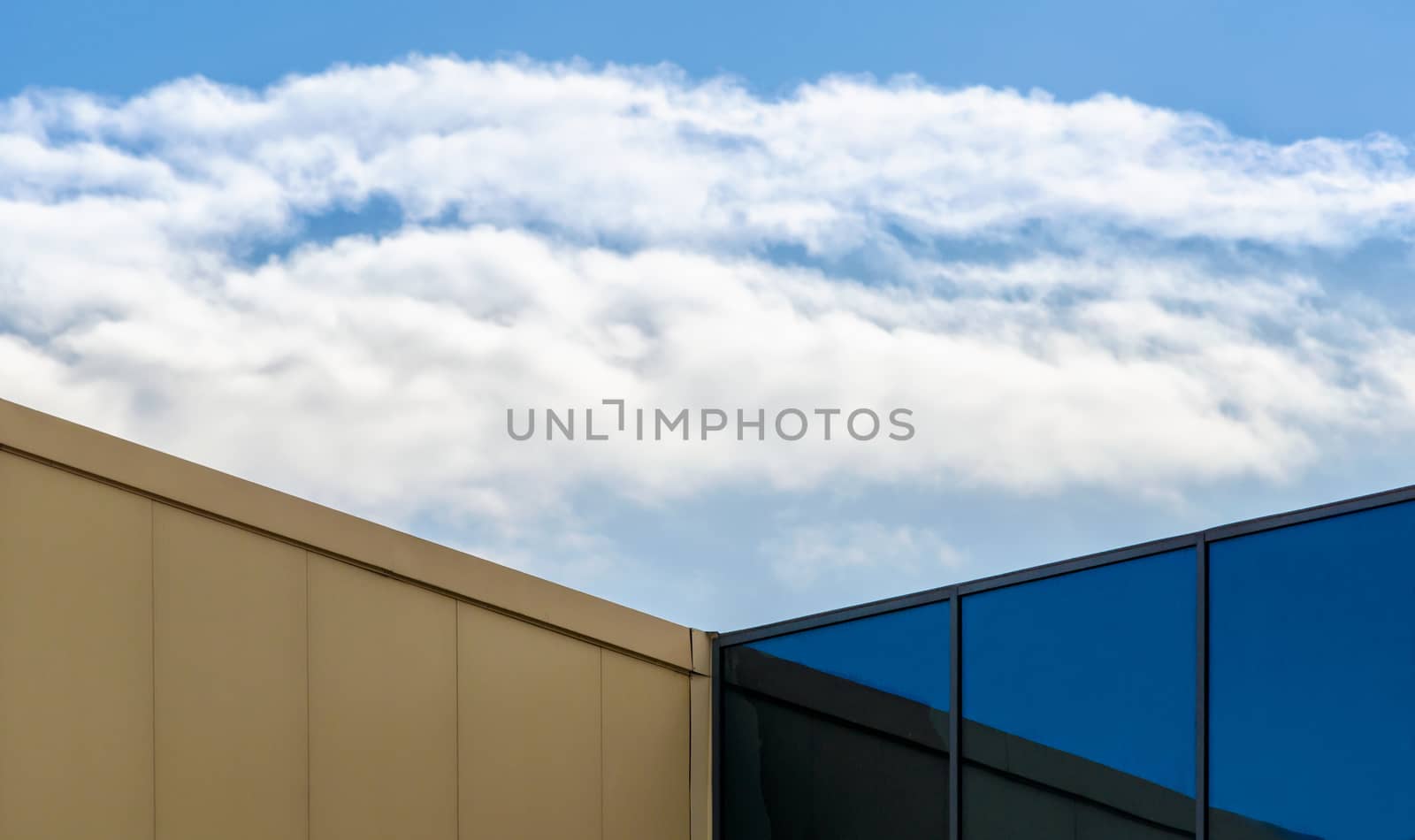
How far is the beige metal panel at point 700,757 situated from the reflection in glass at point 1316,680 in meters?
4.63

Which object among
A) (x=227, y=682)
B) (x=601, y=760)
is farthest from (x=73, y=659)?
(x=601, y=760)

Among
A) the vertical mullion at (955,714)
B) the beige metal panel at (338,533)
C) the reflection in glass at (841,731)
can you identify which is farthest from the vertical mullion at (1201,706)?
the beige metal panel at (338,533)

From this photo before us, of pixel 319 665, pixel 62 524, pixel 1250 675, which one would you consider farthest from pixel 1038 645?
pixel 62 524

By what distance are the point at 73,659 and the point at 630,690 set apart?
14.1 ft

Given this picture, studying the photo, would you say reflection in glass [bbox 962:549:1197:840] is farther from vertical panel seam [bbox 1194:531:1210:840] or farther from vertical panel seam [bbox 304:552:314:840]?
vertical panel seam [bbox 304:552:314:840]

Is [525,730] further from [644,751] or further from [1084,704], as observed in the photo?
[1084,704]

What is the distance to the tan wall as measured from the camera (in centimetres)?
952

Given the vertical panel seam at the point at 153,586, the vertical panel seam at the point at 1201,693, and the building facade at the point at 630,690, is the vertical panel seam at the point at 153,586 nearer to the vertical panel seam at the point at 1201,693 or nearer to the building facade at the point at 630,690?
the building facade at the point at 630,690

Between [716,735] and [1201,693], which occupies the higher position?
[1201,693]

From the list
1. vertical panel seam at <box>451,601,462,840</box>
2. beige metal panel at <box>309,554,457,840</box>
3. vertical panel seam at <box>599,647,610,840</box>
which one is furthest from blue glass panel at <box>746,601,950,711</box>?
beige metal panel at <box>309,554,457,840</box>

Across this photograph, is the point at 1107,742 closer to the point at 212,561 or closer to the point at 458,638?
the point at 458,638

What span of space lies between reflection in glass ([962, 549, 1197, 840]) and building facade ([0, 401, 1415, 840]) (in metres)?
0.02

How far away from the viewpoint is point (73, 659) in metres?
9.58

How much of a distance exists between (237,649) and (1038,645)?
5.59 metres
